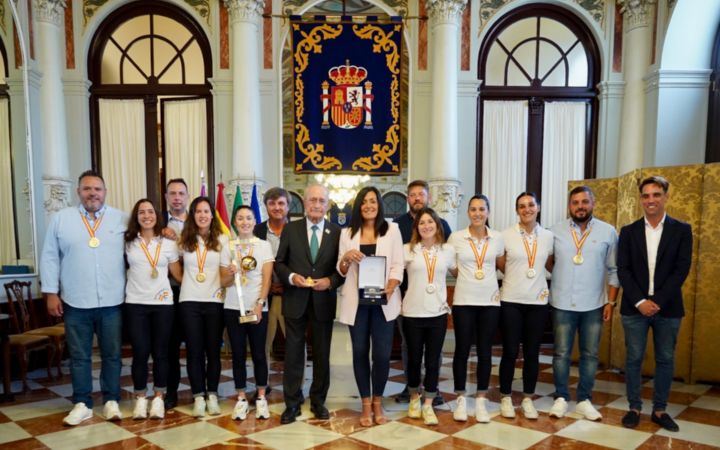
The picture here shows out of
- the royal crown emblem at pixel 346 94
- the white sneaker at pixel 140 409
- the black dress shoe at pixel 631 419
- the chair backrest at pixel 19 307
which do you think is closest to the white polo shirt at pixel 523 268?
the black dress shoe at pixel 631 419

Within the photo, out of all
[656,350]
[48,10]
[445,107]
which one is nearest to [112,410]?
[656,350]

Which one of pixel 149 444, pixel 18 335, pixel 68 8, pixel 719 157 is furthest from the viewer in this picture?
pixel 68 8

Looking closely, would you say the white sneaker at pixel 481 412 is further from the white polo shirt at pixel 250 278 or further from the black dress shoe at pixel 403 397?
the white polo shirt at pixel 250 278

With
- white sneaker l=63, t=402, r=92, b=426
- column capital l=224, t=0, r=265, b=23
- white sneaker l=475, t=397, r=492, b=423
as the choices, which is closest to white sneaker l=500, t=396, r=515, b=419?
white sneaker l=475, t=397, r=492, b=423

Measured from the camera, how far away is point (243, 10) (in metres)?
6.46

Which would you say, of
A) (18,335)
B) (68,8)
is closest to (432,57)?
(68,8)

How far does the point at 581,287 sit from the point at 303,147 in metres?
4.55

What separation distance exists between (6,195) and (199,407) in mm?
5206

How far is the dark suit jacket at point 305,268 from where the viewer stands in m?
3.15

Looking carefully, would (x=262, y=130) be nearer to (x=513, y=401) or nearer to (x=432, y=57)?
(x=432, y=57)

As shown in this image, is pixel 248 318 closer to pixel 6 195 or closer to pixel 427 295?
pixel 427 295

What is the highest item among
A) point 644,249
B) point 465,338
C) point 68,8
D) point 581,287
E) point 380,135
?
point 68,8

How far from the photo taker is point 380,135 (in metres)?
6.91

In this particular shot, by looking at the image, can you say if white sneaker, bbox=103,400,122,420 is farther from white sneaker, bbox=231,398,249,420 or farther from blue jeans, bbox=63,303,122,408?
white sneaker, bbox=231,398,249,420
